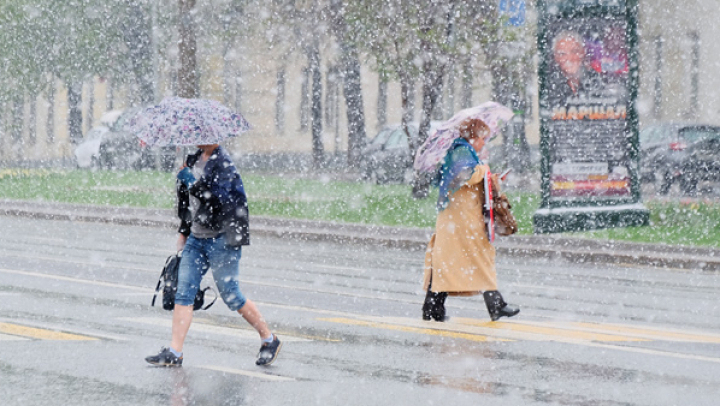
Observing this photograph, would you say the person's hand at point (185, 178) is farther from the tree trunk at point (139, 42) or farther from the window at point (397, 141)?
the tree trunk at point (139, 42)

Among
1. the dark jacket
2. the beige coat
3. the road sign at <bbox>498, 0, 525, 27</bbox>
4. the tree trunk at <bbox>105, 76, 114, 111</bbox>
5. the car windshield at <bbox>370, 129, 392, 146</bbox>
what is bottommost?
the beige coat

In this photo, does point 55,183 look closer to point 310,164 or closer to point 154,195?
point 154,195

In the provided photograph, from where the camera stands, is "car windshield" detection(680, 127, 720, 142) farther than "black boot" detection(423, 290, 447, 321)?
Yes

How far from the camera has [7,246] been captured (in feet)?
60.6

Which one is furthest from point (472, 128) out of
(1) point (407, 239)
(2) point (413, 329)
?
(1) point (407, 239)

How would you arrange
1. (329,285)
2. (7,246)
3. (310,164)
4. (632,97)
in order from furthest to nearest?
(310,164) < (632,97) < (7,246) < (329,285)

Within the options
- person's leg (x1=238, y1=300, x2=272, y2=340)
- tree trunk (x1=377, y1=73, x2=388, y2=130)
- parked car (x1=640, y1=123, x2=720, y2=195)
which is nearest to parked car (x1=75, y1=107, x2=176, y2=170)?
tree trunk (x1=377, y1=73, x2=388, y2=130)

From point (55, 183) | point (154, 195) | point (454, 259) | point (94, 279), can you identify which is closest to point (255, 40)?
point (55, 183)

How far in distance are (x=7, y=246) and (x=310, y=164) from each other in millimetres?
30686

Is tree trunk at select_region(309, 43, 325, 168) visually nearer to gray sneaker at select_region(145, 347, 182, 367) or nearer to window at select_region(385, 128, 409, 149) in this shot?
window at select_region(385, 128, 409, 149)

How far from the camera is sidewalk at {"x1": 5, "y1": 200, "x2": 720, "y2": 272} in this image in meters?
17.3

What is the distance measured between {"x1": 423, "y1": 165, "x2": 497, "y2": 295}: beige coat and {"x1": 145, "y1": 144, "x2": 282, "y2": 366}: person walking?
230 cm

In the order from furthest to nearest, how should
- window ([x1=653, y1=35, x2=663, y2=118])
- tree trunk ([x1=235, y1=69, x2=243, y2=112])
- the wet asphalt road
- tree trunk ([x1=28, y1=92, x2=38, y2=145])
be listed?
tree trunk ([x1=28, y1=92, x2=38, y2=145]) < tree trunk ([x1=235, y1=69, x2=243, y2=112]) < window ([x1=653, y1=35, x2=663, y2=118]) < the wet asphalt road

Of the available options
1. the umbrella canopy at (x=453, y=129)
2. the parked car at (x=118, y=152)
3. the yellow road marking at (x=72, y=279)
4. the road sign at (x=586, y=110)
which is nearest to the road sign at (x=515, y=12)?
the road sign at (x=586, y=110)
